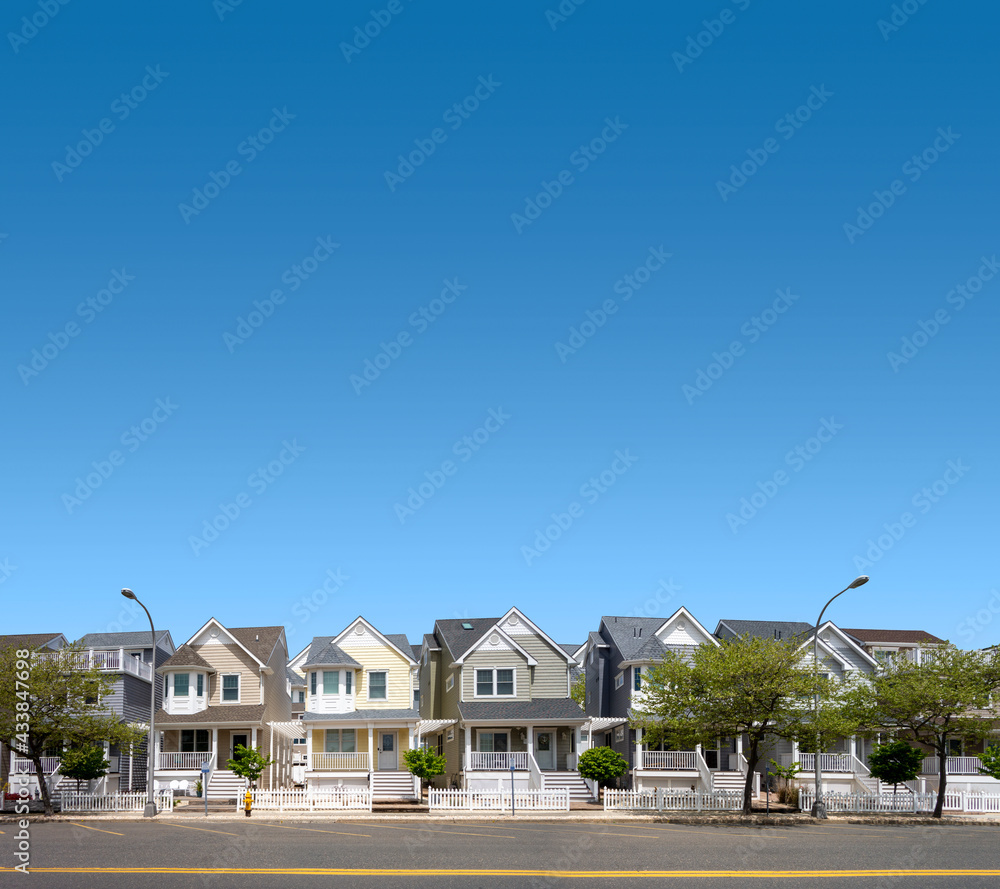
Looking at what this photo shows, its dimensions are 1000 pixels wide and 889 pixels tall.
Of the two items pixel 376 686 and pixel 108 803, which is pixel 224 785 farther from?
pixel 376 686

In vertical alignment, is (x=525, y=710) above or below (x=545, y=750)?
above

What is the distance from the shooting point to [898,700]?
140ft

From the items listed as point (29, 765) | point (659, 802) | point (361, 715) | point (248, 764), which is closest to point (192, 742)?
point (29, 765)

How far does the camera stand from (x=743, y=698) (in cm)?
4112

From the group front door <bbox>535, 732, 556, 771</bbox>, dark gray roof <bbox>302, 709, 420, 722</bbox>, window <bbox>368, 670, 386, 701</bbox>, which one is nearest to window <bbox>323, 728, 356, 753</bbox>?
dark gray roof <bbox>302, 709, 420, 722</bbox>

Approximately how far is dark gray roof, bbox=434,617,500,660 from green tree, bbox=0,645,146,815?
1783 centimetres

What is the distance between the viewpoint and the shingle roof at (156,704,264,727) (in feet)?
171

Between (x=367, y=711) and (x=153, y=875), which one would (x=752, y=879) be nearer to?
A: (x=153, y=875)

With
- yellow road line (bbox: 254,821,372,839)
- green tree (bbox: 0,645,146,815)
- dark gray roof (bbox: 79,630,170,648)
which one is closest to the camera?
yellow road line (bbox: 254,821,372,839)

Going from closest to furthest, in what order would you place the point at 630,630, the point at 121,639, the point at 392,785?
the point at 392,785, the point at 630,630, the point at 121,639

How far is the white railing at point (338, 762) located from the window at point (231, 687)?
7.31m

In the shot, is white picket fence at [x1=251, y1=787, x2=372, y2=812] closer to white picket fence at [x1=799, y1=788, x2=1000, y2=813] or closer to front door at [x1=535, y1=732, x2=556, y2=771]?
front door at [x1=535, y1=732, x2=556, y2=771]

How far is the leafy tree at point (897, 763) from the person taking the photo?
47250 mm

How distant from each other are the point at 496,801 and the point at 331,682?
15.9 m
